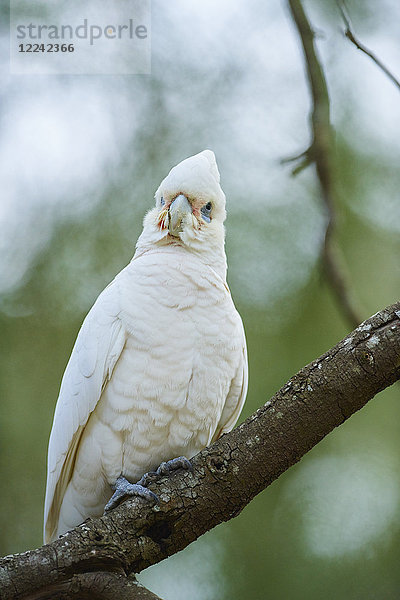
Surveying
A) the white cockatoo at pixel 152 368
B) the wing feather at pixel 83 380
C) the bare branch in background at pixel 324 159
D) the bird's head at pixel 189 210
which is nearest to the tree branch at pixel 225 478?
the white cockatoo at pixel 152 368

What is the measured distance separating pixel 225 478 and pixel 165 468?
276 mm

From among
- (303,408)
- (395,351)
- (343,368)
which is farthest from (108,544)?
(395,351)

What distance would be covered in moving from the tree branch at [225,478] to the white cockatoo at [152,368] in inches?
8.1

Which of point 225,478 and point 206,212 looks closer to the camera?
point 225,478

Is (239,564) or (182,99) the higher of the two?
(182,99)

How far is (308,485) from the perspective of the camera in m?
3.27

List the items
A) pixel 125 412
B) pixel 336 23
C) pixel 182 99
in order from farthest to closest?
pixel 182 99 < pixel 336 23 < pixel 125 412

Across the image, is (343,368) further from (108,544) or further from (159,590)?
(159,590)

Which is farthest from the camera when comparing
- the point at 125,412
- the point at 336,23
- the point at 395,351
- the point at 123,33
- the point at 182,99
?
the point at 182,99

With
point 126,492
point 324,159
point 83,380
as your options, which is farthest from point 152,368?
point 324,159

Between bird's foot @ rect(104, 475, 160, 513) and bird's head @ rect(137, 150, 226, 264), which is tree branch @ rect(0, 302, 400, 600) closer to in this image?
bird's foot @ rect(104, 475, 160, 513)

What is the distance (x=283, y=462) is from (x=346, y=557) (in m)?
1.75

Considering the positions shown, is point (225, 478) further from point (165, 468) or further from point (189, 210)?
point (189, 210)

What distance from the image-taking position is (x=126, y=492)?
6.20 ft
